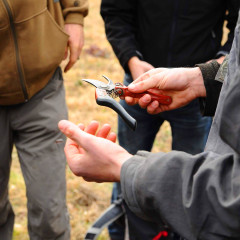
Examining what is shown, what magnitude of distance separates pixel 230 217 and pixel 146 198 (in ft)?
0.85

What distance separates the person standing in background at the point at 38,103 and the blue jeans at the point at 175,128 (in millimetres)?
531

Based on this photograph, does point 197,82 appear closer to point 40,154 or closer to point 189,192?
point 189,192

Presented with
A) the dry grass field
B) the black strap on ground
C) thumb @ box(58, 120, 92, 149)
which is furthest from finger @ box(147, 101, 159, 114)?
the dry grass field

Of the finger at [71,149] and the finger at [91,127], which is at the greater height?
the finger at [91,127]

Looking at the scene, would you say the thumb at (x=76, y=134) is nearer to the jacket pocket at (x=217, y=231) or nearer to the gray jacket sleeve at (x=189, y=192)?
the gray jacket sleeve at (x=189, y=192)

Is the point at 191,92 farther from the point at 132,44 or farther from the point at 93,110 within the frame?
the point at 93,110

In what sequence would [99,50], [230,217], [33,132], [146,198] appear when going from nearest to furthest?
1. [230,217]
2. [146,198]
3. [33,132]
4. [99,50]

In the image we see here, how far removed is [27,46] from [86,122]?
2.79 meters

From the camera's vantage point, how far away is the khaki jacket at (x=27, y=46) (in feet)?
7.27

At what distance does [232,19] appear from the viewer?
269cm

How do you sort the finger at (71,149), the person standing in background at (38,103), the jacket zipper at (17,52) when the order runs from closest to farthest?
the finger at (71,149)
the jacket zipper at (17,52)
the person standing in background at (38,103)

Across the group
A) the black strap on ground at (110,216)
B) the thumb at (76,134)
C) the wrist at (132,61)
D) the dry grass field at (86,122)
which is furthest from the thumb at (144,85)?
the dry grass field at (86,122)

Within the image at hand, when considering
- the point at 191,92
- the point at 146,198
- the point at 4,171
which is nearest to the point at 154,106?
the point at 191,92

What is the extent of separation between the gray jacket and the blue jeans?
59.4 inches
